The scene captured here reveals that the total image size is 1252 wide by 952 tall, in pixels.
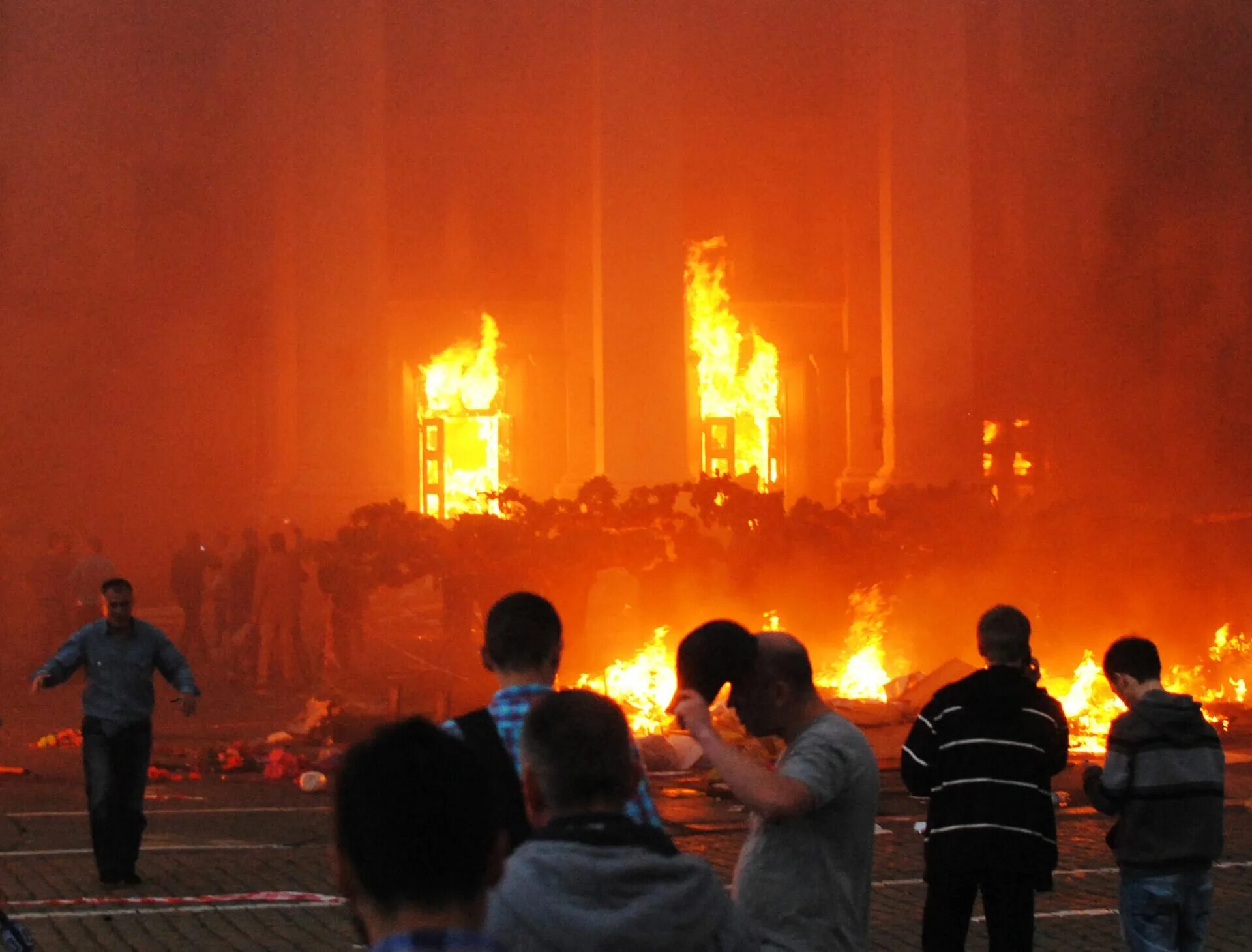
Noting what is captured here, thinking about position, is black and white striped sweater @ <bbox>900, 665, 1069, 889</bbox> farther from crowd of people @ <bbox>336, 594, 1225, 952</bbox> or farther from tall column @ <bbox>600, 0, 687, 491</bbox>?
tall column @ <bbox>600, 0, 687, 491</bbox>

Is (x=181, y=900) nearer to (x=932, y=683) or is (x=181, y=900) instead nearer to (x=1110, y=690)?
(x=932, y=683)

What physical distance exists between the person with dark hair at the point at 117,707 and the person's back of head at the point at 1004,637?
4608mm

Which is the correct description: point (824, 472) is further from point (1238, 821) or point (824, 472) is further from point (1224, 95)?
point (1238, 821)

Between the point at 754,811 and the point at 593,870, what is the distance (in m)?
1.22

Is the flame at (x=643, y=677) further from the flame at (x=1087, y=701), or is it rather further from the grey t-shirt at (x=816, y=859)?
the grey t-shirt at (x=816, y=859)

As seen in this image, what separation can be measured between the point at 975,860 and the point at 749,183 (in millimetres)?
24545

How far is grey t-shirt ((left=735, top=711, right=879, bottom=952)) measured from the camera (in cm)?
402

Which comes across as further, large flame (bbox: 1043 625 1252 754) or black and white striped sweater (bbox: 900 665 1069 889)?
large flame (bbox: 1043 625 1252 754)

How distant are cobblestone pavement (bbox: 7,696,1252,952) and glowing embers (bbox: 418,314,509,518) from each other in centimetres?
1624

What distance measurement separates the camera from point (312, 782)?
473 inches

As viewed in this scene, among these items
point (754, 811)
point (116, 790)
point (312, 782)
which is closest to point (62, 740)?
point (312, 782)

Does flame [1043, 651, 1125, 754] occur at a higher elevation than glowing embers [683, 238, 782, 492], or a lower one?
lower

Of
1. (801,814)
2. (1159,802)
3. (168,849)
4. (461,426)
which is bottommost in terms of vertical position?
(168,849)

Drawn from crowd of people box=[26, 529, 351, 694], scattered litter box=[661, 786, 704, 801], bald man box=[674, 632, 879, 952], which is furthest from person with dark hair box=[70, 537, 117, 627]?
bald man box=[674, 632, 879, 952]
